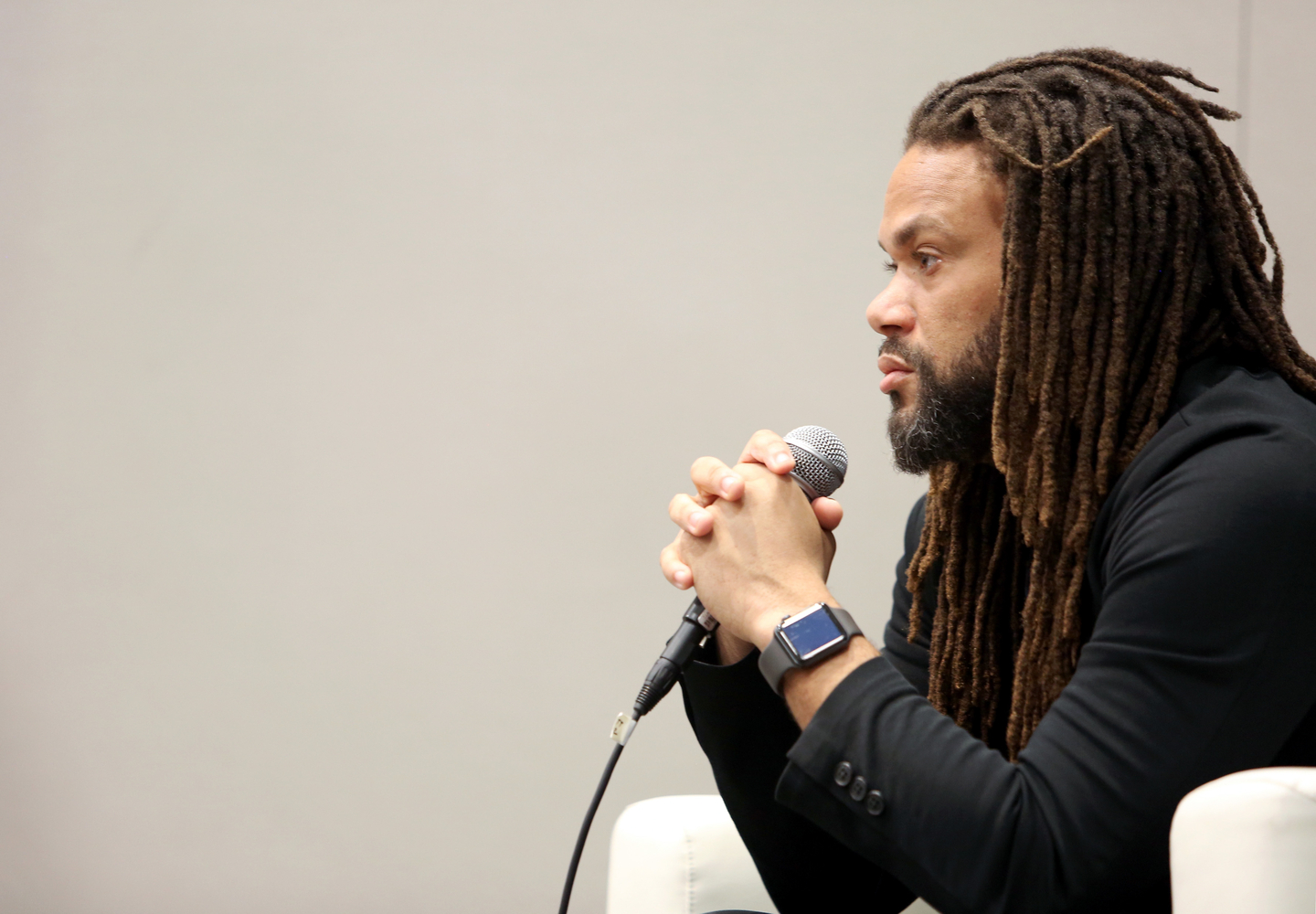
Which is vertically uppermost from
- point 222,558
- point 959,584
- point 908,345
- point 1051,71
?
point 1051,71

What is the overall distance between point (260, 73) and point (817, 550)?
166cm

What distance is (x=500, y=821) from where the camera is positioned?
209cm

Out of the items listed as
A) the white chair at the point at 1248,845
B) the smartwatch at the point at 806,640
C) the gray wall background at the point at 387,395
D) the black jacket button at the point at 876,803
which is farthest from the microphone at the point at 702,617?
the gray wall background at the point at 387,395

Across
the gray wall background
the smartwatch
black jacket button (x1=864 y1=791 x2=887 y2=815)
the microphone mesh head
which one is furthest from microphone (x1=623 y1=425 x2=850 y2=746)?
the gray wall background

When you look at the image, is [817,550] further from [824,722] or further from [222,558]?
[222,558]

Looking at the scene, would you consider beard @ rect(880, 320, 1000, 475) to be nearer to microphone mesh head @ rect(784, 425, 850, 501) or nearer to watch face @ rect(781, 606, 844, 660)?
microphone mesh head @ rect(784, 425, 850, 501)

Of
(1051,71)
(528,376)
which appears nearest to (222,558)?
(528,376)

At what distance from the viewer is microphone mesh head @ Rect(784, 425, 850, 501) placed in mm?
1128

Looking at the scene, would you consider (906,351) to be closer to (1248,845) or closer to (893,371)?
(893,371)

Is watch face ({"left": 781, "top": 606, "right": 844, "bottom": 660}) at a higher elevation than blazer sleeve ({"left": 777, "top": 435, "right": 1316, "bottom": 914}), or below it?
higher

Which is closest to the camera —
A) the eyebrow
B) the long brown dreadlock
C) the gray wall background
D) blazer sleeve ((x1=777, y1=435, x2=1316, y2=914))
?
blazer sleeve ((x1=777, y1=435, x2=1316, y2=914))

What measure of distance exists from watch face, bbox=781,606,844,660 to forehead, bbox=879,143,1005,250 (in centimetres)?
49

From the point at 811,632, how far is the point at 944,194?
1.80ft

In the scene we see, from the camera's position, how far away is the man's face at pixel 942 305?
3.76ft
